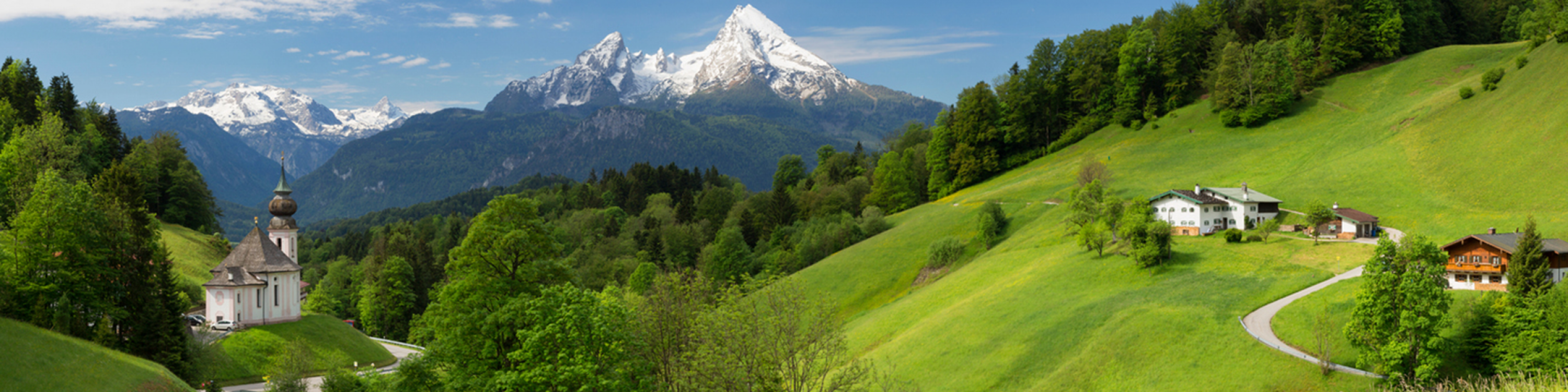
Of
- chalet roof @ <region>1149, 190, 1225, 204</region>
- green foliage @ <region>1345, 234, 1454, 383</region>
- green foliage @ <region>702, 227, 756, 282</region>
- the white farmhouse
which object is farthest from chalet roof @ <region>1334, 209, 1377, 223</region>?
green foliage @ <region>702, 227, 756, 282</region>

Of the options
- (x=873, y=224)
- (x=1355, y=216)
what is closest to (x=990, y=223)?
(x=873, y=224)

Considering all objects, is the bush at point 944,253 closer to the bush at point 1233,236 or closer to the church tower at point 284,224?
the bush at point 1233,236

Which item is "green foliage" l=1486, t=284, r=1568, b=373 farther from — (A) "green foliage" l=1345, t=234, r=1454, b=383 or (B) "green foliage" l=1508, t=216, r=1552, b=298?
(A) "green foliage" l=1345, t=234, r=1454, b=383

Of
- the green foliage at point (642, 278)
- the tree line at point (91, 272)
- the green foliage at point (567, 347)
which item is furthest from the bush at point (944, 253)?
the tree line at point (91, 272)

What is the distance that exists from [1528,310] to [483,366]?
44.3 metres

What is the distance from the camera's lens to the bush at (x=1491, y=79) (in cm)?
8344

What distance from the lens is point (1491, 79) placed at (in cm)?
8381

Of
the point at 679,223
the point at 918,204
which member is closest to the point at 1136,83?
the point at 918,204

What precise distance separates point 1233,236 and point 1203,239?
327 cm

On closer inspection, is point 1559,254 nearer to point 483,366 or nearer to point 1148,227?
point 1148,227

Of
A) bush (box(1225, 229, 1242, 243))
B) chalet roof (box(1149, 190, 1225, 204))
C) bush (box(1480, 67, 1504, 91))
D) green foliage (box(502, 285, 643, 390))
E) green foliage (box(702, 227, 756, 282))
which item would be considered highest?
bush (box(1480, 67, 1504, 91))

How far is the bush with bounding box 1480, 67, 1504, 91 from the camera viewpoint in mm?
83438

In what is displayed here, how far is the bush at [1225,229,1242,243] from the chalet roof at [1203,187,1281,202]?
5.37 m

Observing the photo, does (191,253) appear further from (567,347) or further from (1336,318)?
(1336,318)
